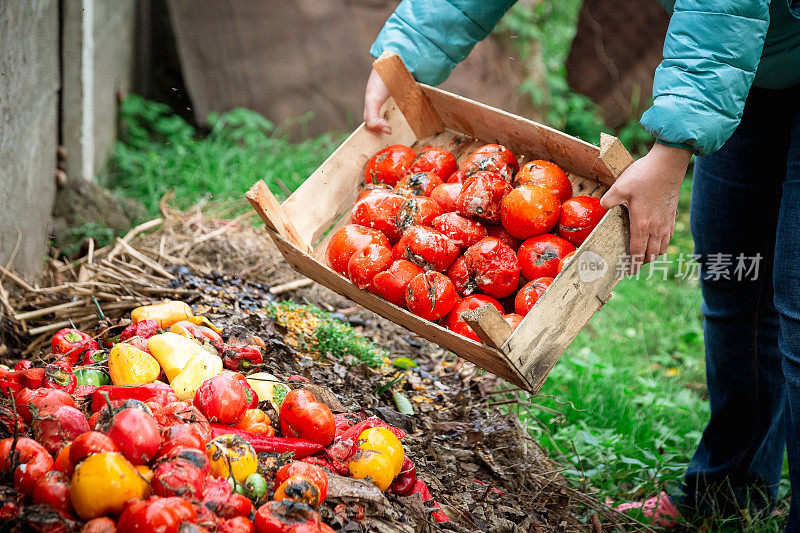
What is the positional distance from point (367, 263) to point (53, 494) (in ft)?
3.42

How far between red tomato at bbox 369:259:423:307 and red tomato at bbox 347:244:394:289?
29 mm

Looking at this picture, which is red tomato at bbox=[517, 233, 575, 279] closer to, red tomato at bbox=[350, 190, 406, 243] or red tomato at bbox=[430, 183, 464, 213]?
red tomato at bbox=[430, 183, 464, 213]

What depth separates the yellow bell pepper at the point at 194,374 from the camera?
1851 millimetres

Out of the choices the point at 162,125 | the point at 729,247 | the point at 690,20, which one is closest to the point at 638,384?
the point at 729,247

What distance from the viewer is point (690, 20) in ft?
Result: 5.58

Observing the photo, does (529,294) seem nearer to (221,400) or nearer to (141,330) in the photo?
(221,400)

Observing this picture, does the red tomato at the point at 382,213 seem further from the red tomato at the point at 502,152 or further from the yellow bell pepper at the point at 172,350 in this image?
the yellow bell pepper at the point at 172,350

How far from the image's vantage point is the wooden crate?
1758 mm

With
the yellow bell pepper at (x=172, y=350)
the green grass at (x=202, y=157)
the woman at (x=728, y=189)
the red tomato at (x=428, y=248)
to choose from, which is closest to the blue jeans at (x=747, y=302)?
the woman at (x=728, y=189)

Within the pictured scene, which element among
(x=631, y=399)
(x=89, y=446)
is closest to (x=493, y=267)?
(x=89, y=446)

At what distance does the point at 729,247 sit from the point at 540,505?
113 centimetres

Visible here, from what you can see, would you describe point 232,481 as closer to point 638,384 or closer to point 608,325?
point 638,384

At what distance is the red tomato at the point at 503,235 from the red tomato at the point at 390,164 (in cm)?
39

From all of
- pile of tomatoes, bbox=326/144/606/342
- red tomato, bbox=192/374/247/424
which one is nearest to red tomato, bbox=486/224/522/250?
pile of tomatoes, bbox=326/144/606/342
